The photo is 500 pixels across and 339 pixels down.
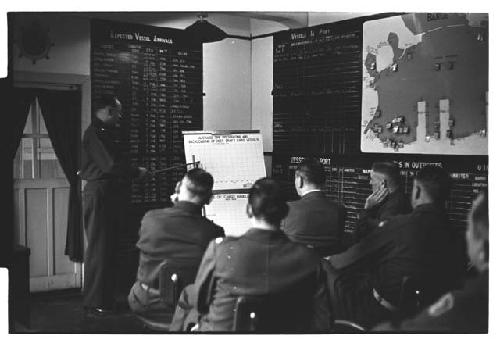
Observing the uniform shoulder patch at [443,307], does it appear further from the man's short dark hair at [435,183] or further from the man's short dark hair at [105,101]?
the man's short dark hair at [105,101]

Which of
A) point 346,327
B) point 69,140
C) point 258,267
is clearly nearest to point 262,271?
point 258,267

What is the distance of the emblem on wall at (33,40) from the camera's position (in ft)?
14.5

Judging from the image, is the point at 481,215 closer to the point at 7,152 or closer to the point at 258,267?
the point at 258,267

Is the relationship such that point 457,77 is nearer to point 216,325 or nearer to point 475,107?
point 475,107

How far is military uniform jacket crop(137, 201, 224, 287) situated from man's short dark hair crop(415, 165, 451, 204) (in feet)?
4.41

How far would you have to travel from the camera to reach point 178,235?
3.83 metres

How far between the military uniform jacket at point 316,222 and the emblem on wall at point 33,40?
79.7 inches

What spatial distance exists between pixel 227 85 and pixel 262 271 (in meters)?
3.13

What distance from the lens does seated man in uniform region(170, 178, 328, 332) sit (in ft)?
10.9

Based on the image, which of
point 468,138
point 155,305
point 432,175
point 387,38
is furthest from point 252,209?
point 387,38

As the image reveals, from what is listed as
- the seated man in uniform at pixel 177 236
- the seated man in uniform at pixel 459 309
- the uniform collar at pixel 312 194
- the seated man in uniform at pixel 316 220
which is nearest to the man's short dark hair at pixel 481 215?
the seated man in uniform at pixel 459 309

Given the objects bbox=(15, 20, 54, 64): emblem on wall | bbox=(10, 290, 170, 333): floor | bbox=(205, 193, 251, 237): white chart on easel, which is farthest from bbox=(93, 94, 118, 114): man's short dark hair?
bbox=(10, 290, 170, 333): floor

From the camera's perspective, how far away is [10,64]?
429 cm

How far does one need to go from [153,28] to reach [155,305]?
96.7 inches
